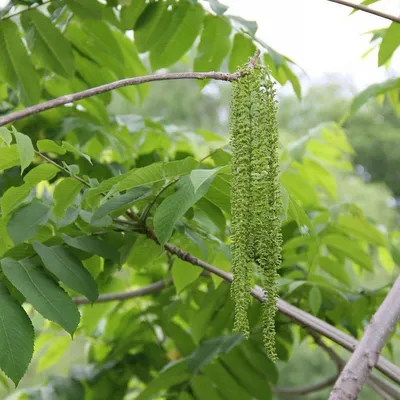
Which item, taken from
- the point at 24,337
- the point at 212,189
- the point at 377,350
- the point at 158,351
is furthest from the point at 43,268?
the point at 158,351

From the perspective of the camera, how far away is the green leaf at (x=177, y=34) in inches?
57.0

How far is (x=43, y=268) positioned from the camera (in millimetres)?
1104

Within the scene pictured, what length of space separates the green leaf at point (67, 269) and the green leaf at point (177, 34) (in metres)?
0.57

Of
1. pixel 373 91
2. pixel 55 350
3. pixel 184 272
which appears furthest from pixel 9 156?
pixel 55 350

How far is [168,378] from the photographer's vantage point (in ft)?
5.09

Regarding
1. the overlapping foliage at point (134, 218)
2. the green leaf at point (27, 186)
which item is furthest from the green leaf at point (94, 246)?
the green leaf at point (27, 186)

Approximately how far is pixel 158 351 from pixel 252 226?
113cm

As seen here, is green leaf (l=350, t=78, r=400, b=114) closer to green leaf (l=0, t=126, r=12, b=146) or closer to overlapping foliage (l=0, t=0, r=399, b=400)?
overlapping foliage (l=0, t=0, r=399, b=400)

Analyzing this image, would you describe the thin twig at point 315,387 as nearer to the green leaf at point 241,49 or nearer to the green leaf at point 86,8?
the green leaf at point 241,49

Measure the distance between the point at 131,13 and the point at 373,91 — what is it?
647mm

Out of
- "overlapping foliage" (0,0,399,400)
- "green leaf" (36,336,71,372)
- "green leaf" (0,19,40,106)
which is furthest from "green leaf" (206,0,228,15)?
"green leaf" (36,336,71,372)

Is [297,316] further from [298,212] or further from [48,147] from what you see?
[48,147]

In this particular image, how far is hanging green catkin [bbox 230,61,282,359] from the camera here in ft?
2.84

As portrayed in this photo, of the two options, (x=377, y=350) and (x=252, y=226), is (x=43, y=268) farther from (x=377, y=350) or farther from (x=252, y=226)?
(x=377, y=350)
